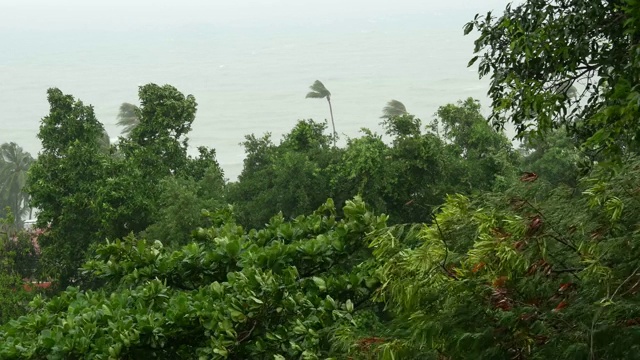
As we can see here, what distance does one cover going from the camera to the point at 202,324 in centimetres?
666

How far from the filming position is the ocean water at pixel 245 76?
343ft

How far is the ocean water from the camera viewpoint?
10444 centimetres

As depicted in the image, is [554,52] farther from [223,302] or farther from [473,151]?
[473,151]

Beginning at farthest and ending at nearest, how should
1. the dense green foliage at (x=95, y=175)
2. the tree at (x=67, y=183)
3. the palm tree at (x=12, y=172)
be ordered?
the palm tree at (x=12, y=172)
the tree at (x=67, y=183)
the dense green foliage at (x=95, y=175)

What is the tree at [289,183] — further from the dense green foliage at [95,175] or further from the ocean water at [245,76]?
the ocean water at [245,76]

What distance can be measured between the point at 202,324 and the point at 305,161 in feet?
43.7

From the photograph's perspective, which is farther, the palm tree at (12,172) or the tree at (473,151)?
the palm tree at (12,172)

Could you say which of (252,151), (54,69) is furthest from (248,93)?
(252,151)

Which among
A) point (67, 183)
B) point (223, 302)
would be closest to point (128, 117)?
point (67, 183)

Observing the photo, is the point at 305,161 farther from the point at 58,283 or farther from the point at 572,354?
the point at 572,354

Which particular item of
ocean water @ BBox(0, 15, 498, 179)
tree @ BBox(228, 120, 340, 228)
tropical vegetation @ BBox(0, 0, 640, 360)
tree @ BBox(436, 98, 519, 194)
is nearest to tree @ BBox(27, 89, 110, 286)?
tree @ BBox(228, 120, 340, 228)

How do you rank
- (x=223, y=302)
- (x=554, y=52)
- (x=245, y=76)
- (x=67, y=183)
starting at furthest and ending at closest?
(x=245, y=76)
(x=67, y=183)
(x=223, y=302)
(x=554, y=52)

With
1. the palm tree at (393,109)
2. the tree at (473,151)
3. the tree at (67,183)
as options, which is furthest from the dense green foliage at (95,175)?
the palm tree at (393,109)

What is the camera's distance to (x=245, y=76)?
137625 millimetres
